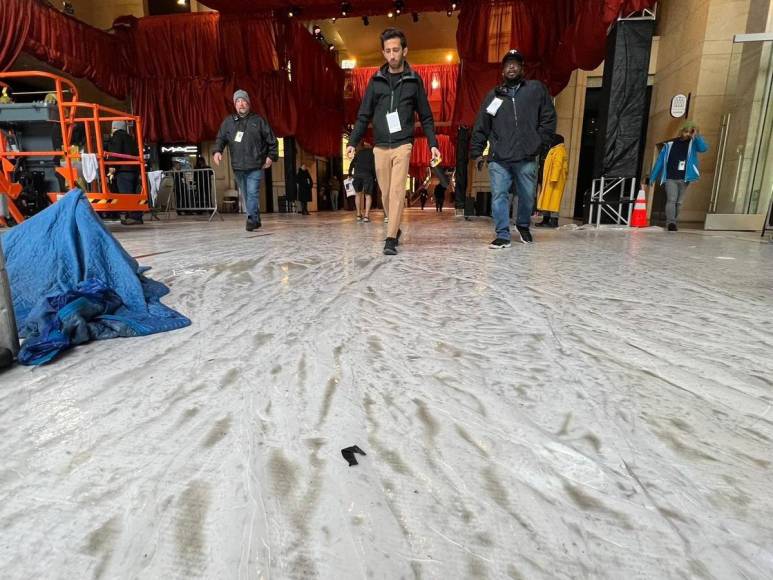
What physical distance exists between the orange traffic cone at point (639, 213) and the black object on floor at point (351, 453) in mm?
6509

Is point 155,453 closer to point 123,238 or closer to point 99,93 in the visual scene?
point 123,238

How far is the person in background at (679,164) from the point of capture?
18.4ft

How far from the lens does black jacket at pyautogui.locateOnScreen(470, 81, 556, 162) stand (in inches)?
138

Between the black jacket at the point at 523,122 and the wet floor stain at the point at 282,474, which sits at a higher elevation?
the black jacket at the point at 523,122

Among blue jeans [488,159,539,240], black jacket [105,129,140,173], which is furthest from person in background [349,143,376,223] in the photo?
blue jeans [488,159,539,240]

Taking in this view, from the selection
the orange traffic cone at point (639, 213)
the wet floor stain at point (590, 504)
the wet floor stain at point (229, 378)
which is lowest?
the wet floor stain at point (229, 378)

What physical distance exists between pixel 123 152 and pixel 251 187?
248 cm

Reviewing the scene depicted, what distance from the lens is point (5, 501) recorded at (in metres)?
0.62

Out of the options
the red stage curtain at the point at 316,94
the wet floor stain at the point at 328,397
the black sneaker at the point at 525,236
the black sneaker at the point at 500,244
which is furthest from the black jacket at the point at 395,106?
the red stage curtain at the point at 316,94

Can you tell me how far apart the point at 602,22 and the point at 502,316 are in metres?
5.84

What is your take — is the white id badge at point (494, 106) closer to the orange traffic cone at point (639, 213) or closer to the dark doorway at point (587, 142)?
the orange traffic cone at point (639, 213)

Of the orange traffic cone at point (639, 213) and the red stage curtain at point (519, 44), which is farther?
the red stage curtain at point (519, 44)

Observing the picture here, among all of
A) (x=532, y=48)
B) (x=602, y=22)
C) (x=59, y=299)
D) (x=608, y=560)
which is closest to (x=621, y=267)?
(x=608, y=560)

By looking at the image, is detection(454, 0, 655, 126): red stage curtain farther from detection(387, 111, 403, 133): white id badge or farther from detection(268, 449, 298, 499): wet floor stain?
detection(268, 449, 298, 499): wet floor stain
